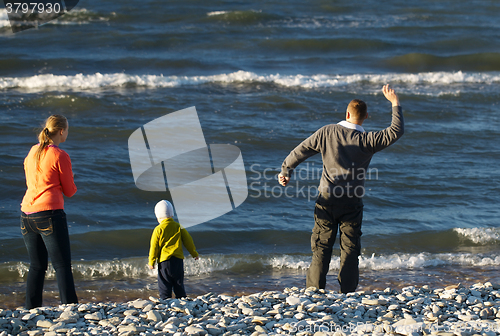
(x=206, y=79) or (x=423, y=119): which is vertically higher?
(x=206, y=79)

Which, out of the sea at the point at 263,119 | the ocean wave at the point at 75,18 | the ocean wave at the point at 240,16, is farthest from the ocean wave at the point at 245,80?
the ocean wave at the point at 240,16

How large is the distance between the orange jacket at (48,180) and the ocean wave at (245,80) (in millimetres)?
10975

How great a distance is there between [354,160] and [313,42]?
1706cm

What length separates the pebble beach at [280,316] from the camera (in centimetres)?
371

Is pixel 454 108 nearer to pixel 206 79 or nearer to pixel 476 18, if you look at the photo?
pixel 206 79

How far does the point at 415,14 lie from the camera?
2606 cm

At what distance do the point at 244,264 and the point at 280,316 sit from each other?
2401 millimetres

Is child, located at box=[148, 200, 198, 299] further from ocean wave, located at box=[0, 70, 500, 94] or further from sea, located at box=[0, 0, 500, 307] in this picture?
ocean wave, located at box=[0, 70, 500, 94]

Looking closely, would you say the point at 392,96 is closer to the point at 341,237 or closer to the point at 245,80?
the point at 341,237

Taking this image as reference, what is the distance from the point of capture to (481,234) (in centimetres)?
706

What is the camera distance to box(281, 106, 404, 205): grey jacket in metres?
4.40

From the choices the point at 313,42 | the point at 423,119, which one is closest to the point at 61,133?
the point at 423,119

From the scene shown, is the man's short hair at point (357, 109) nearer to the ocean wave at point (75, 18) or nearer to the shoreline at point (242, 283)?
the shoreline at point (242, 283)

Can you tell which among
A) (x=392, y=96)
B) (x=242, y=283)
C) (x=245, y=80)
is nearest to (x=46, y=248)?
(x=242, y=283)
